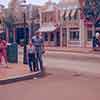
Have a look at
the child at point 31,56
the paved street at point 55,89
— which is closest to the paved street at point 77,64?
the child at point 31,56

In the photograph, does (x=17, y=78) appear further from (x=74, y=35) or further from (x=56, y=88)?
(x=74, y=35)

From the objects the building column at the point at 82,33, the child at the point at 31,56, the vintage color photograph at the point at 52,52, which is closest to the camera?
the vintage color photograph at the point at 52,52

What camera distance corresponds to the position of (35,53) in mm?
16016

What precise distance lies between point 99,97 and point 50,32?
4576 centimetres

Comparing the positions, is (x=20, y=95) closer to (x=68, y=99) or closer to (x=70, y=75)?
(x=68, y=99)

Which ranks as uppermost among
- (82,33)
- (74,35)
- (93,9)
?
(93,9)

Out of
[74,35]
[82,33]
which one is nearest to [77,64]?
[82,33]

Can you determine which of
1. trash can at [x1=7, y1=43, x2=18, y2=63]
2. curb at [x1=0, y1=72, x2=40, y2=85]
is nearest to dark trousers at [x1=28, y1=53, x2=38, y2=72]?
Result: curb at [x1=0, y1=72, x2=40, y2=85]

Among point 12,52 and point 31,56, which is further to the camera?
point 12,52

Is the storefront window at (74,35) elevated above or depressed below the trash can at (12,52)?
above

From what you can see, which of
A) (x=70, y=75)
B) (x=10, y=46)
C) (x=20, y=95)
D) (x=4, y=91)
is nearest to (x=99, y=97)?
(x=20, y=95)

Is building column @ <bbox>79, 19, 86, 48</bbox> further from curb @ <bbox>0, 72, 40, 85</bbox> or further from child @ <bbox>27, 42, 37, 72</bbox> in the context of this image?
curb @ <bbox>0, 72, 40, 85</bbox>

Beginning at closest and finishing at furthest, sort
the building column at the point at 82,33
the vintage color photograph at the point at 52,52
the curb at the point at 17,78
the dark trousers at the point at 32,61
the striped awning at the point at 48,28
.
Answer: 1. the vintage color photograph at the point at 52,52
2. the curb at the point at 17,78
3. the dark trousers at the point at 32,61
4. the building column at the point at 82,33
5. the striped awning at the point at 48,28

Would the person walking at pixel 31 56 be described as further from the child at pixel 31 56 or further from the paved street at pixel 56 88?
the paved street at pixel 56 88
